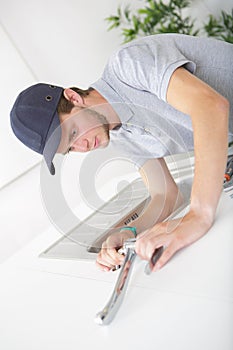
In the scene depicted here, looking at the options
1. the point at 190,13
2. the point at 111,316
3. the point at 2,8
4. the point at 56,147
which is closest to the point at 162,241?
the point at 111,316

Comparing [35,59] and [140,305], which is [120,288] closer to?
[140,305]

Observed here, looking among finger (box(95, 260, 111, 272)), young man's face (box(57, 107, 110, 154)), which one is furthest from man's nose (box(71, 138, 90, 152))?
finger (box(95, 260, 111, 272))

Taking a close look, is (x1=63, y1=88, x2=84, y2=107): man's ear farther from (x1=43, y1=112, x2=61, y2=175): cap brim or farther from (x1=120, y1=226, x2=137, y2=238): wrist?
(x1=120, y1=226, x2=137, y2=238): wrist

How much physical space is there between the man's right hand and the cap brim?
172 millimetres

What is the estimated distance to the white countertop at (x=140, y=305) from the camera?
547 millimetres

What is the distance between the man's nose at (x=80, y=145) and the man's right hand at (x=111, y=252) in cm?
17

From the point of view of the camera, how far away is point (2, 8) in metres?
2.49

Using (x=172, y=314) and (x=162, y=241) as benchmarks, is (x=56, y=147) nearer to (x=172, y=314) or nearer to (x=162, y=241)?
(x=162, y=241)

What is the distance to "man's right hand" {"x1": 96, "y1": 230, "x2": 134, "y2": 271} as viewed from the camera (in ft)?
2.73

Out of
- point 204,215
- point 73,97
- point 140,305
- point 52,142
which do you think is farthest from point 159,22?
point 140,305

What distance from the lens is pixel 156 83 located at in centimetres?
86

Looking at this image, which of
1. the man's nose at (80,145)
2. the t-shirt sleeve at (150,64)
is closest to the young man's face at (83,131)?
the man's nose at (80,145)

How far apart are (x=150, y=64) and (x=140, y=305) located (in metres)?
0.45

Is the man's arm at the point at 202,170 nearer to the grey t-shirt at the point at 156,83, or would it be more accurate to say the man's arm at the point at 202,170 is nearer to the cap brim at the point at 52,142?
the grey t-shirt at the point at 156,83
